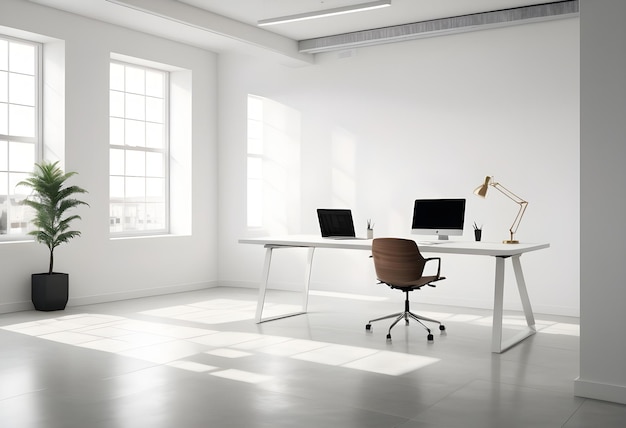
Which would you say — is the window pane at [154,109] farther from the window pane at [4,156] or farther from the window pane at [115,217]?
the window pane at [4,156]

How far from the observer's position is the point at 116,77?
7988 mm

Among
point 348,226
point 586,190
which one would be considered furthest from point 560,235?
point 586,190

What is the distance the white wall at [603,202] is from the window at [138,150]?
18.9ft

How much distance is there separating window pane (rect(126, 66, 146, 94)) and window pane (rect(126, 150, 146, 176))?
79cm

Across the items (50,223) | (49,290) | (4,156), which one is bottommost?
(49,290)

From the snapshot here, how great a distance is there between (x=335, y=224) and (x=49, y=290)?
2.99m

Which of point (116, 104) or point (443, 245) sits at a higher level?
point (116, 104)

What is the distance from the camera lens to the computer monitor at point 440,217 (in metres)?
5.91

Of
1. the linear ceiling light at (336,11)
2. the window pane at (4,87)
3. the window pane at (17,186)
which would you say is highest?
the linear ceiling light at (336,11)

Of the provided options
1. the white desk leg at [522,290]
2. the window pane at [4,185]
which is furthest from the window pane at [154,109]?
the white desk leg at [522,290]

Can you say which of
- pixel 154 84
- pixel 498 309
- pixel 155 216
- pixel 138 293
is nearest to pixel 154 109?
pixel 154 84

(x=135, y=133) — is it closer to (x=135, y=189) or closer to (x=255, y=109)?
(x=135, y=189)

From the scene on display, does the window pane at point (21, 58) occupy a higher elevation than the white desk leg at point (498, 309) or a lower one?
higher

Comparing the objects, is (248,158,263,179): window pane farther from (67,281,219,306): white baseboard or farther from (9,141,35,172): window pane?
(9,141,35,172): window pane
